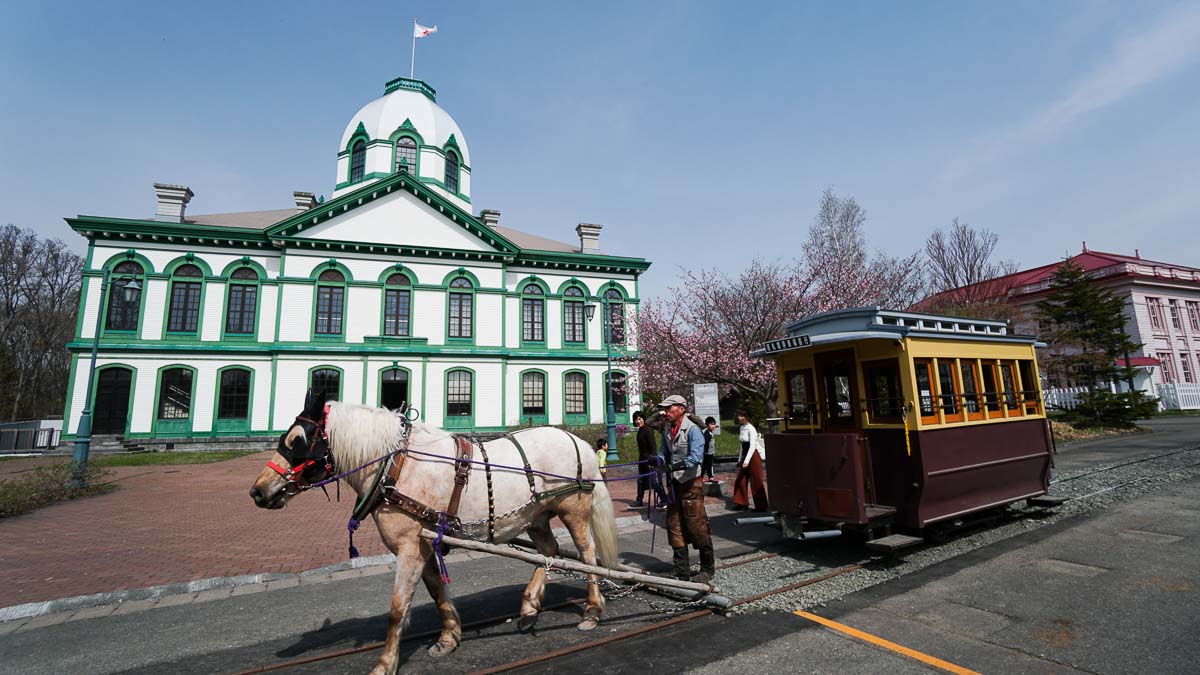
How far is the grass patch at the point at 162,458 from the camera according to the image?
18.4 m

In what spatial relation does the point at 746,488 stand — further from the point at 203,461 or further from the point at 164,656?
the point at 203,461

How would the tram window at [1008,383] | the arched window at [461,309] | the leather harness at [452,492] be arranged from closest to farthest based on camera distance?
the leather harness at [452,492], the tram window at [1008,383], the arched window at [461,309]

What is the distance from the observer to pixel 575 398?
2723 cm

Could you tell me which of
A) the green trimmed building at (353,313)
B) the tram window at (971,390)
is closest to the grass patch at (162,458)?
the green trimmed building at (353,313)

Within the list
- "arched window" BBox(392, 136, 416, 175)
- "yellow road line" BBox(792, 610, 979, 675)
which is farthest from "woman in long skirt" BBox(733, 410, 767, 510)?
"arched window" BBox(392, 136, 416, 175)

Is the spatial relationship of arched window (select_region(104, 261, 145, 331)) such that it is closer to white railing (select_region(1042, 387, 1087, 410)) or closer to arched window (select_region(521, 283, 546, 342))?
arched window (select_region(521, 283, 546, 342))

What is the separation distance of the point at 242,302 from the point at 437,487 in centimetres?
2440

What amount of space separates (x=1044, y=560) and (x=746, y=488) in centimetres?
459

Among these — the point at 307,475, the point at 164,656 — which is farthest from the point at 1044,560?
the point at 164,656

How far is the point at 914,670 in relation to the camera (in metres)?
3.79

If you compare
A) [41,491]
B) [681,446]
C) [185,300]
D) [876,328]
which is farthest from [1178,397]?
[185,300]

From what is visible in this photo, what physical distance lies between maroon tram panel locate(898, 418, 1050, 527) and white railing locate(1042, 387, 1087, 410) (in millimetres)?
20591

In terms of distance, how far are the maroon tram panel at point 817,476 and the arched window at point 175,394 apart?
25405 mm

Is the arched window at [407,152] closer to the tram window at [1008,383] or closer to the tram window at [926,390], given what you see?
the tram window at [926,390]
